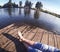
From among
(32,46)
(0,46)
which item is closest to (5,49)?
(0,46)

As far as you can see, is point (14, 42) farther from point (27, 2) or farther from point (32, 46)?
point (27, 2)

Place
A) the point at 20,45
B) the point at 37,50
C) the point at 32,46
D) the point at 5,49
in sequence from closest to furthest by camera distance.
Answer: the point at 37,50 < the point at 32,46 < the point at 5,49 < the point at 20,45

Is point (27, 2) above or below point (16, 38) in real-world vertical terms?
below

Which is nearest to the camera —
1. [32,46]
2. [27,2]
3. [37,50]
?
[37,50]

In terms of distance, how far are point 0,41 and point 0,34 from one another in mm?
682

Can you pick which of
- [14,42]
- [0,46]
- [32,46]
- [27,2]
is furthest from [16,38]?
[27,2]

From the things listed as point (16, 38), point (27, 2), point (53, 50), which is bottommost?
point (27, 2)

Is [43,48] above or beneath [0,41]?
above

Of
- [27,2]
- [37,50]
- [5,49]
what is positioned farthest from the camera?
[27,2]

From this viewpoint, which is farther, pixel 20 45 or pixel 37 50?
pixel 20 45

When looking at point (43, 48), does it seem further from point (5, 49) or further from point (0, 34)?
point (0, 34)

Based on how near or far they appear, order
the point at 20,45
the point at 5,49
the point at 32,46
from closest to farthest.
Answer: the point at 32,46 < the point at 5,49 < the point at 20,45

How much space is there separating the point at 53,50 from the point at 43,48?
0.79 ft

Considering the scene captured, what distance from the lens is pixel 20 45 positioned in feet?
14.0
